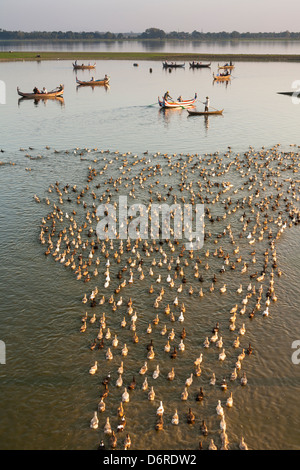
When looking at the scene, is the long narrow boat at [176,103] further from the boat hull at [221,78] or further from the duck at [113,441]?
the duck at [113,441]

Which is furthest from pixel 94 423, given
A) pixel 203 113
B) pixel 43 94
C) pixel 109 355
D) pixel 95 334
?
pixel 43 94

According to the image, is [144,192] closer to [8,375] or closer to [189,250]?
[189,250]

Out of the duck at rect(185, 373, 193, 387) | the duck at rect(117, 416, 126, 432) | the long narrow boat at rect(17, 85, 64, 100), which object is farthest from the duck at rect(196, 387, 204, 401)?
the long narrow boat at rect(17, 85, 64, 100)

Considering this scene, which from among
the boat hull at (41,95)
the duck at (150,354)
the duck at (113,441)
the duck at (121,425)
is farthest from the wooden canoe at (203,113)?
the duck at (113,441)

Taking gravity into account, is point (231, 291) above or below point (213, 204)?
below

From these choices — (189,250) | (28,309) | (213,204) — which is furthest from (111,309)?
(213,204)

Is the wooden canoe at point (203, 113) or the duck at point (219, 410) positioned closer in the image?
the duck at point (219, 410)
